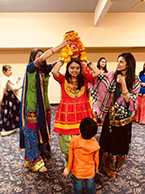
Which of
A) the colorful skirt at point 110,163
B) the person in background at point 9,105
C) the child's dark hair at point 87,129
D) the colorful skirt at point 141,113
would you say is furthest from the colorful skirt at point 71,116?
the colorful skirt at point 141,113

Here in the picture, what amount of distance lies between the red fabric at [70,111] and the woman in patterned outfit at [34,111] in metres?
0.27

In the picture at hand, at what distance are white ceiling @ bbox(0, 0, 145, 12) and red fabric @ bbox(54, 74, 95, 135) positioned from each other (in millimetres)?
3146

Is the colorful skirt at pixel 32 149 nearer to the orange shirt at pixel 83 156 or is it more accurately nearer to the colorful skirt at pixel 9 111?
the orange shirt at pixel 83 156

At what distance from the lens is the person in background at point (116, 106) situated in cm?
161

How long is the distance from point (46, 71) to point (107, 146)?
113 cm

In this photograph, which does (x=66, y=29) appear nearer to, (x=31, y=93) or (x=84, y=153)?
(x=31, y=93)

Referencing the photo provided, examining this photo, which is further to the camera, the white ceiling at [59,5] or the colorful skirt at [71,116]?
the white ceiling at [59,5]

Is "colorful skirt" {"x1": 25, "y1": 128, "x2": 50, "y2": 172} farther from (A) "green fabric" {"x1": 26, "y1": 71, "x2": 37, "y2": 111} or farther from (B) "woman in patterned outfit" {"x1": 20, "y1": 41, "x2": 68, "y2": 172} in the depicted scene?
(A) "green fabric" {"x1": 26, "y1": 71, "x2": 37, "y2": 111}

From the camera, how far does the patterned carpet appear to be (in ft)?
5.38

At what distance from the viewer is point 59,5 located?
4066mm

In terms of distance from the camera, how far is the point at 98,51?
17.4 ft

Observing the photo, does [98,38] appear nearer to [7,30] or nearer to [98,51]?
[98,51]

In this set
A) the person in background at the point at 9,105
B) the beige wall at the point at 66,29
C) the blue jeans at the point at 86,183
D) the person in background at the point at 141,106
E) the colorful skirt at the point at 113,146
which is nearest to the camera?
the blue jeans at the point at 86,183

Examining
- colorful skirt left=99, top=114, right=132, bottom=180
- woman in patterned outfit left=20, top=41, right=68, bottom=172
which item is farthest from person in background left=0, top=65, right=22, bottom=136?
colorful skirt left=99, top=114, right=132, bottom=180
